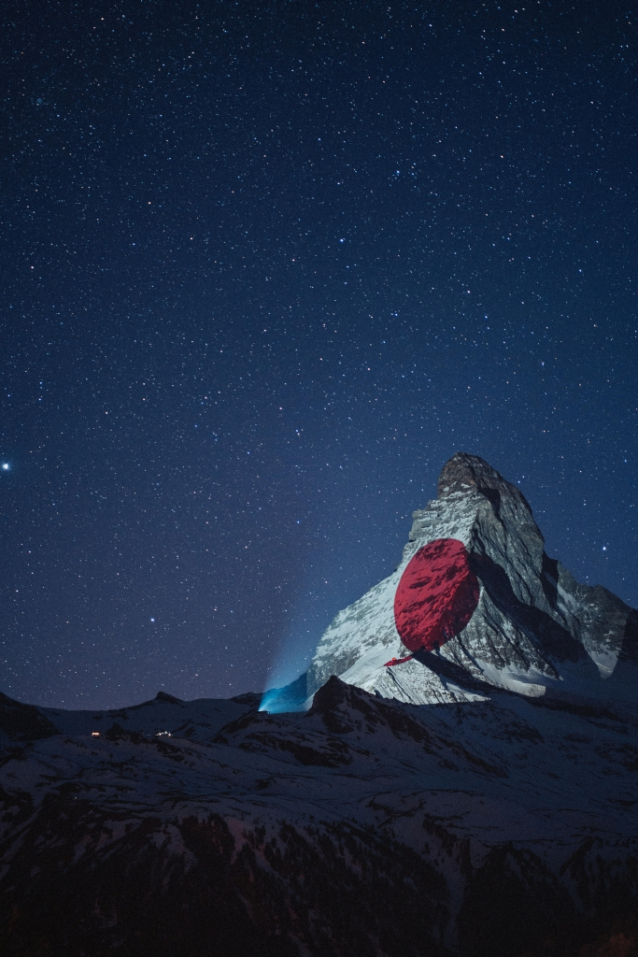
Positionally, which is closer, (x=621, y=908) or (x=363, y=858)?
(x=621, y=908)

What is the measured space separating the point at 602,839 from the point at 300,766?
1260 inches

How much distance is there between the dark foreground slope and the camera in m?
36.3

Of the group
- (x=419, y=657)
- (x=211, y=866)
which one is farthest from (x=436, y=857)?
(x=419, y=657)

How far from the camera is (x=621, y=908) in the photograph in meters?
38.6

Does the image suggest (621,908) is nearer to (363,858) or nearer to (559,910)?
(559,910)

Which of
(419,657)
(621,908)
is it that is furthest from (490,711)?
(621,908)

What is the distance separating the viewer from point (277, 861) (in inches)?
1719

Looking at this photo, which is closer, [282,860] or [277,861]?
[277,861]

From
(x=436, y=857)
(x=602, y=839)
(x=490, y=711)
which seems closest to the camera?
(x=436, y=857)

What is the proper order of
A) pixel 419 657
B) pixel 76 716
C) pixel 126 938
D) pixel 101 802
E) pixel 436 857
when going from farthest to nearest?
pixel 419 657 < pixel 76 716 < pixel 436 857 < pixel 101 802 < pixel 126 938

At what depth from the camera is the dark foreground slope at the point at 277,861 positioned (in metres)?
36.3

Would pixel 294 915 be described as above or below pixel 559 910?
above

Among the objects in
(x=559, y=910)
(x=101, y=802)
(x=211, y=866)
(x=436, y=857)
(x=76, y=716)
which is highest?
(x=76, y=716)

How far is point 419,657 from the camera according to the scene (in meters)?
194
